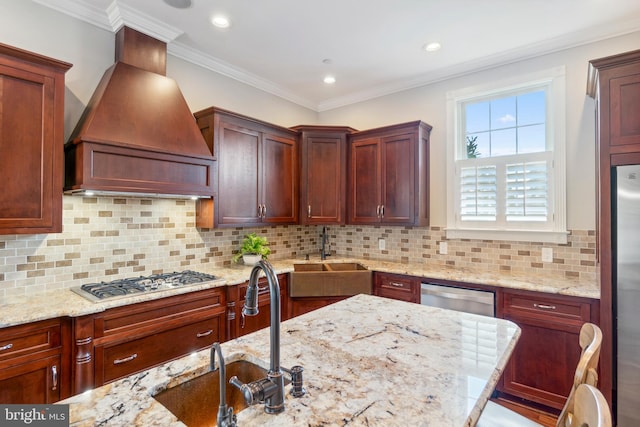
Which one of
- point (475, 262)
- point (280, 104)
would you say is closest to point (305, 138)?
point (280, 104)

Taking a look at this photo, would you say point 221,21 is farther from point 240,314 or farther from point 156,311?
point 240,314

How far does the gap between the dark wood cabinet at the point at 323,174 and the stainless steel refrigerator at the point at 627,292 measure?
235cm

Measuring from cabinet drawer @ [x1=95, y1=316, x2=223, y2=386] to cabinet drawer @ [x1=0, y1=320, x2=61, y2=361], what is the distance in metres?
0.24

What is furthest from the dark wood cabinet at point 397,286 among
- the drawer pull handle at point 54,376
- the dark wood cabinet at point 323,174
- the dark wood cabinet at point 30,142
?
the dark wood cabinet at point 30,142

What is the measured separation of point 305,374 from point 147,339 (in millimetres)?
1571

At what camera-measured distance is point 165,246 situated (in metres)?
2.93

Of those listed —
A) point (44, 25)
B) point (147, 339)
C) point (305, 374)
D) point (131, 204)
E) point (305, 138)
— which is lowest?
point (147, 339)

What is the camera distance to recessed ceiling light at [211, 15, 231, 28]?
260 centimetres

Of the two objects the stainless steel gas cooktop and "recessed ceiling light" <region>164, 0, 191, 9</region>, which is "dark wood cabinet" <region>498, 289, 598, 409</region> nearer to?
the stainless steel gas cooktop

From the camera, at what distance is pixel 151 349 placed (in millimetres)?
2248

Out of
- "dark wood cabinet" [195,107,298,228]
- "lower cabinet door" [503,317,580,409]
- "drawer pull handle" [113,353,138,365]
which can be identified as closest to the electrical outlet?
"lower cabinet door" [503,317,580,409]

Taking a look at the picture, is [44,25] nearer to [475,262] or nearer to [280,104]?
[280,104]

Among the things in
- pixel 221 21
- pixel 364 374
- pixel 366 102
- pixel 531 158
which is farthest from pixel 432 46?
pixel 364 374

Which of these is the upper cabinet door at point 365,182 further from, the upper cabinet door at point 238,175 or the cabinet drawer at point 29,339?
the cabinet drawer at point 29,339
